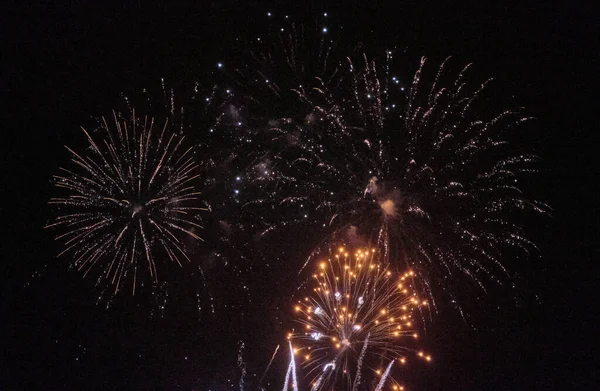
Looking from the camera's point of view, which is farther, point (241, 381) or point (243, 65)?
point (241, 381)

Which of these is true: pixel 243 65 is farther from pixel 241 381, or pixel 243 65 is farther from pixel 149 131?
pixel 241 381

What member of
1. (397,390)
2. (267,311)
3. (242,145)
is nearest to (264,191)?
(242,145)

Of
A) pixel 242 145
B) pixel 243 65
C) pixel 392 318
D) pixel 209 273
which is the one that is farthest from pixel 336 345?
pixel 243 65

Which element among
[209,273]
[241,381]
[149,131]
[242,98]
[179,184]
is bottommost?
[241,381]

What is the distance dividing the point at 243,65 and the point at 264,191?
3140mm

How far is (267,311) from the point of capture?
49.2 ft

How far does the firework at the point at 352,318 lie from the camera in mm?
12477

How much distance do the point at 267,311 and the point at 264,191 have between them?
411 cm

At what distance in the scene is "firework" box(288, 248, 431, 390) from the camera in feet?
40.9

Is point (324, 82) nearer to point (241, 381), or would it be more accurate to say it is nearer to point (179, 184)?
point (179, 184)

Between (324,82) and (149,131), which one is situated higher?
(324,82)

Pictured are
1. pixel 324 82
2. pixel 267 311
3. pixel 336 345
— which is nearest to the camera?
pixel 324 82

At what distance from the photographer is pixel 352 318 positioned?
12797mm

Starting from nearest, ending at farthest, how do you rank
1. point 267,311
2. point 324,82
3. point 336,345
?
point 324,82
point 336,345
point 267,311
